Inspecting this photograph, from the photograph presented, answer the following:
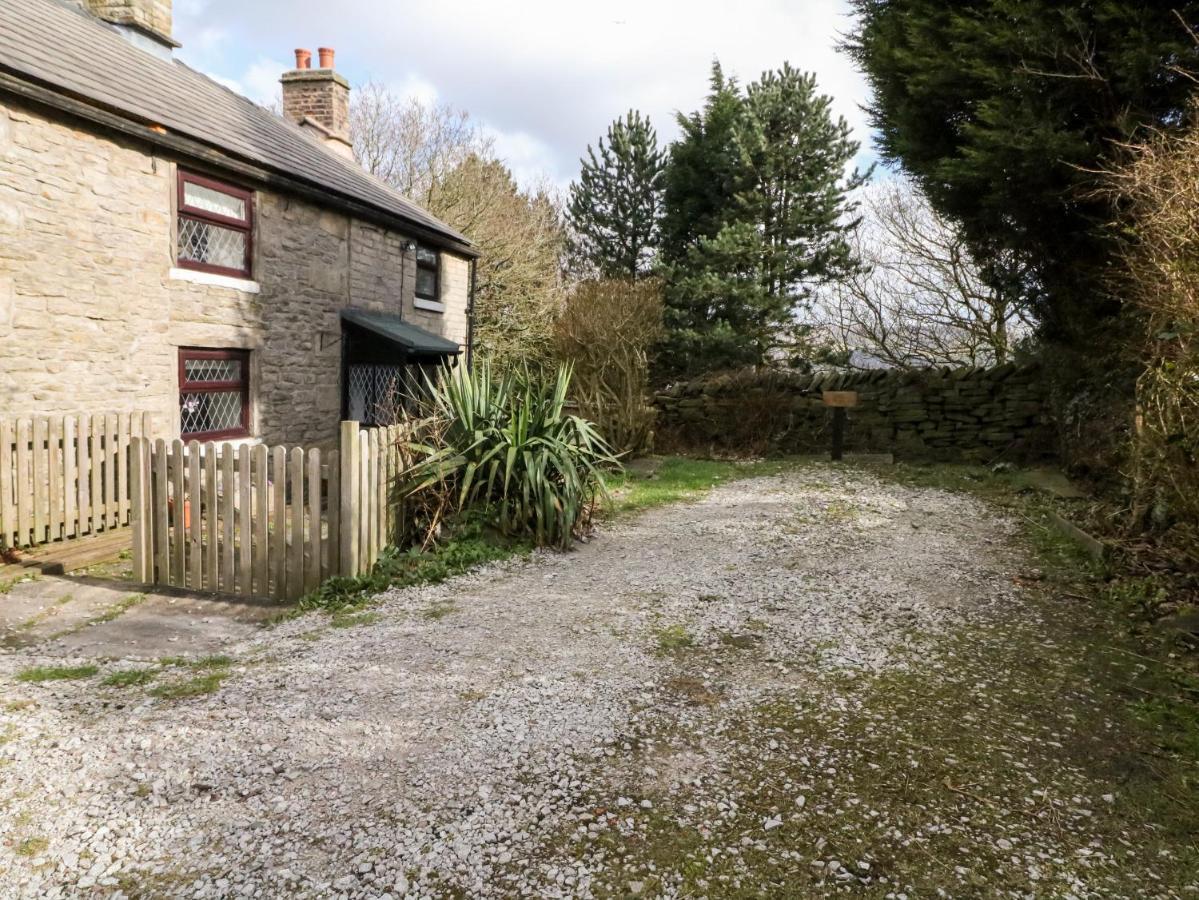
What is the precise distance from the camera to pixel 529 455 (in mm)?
6770

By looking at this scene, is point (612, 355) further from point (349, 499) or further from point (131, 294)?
point (349, 499)

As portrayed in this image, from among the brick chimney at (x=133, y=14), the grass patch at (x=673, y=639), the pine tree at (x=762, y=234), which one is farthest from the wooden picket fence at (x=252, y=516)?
the pine tree at (x=762, y=234)

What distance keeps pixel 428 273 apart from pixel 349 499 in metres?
10.8

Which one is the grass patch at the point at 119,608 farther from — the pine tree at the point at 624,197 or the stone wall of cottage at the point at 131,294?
the pine tree at the point at 624,197

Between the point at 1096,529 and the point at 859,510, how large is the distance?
2400 mm

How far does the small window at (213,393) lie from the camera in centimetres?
982

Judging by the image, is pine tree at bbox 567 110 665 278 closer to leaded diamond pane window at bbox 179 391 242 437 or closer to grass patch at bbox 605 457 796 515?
grass patch at bbox 605 457 796 515

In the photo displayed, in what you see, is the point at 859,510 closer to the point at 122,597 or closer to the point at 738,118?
the point at 122,597

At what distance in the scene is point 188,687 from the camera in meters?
3.79

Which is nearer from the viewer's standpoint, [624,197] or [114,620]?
[114,620]

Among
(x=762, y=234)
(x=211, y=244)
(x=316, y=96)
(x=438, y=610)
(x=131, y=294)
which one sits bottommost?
(x=438, y=610)

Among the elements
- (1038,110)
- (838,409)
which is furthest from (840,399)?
(1038,110)

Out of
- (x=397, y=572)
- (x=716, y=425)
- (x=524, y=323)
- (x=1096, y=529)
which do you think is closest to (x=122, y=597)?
(x=397, y=572)

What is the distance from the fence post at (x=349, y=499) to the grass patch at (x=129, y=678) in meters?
1.73
